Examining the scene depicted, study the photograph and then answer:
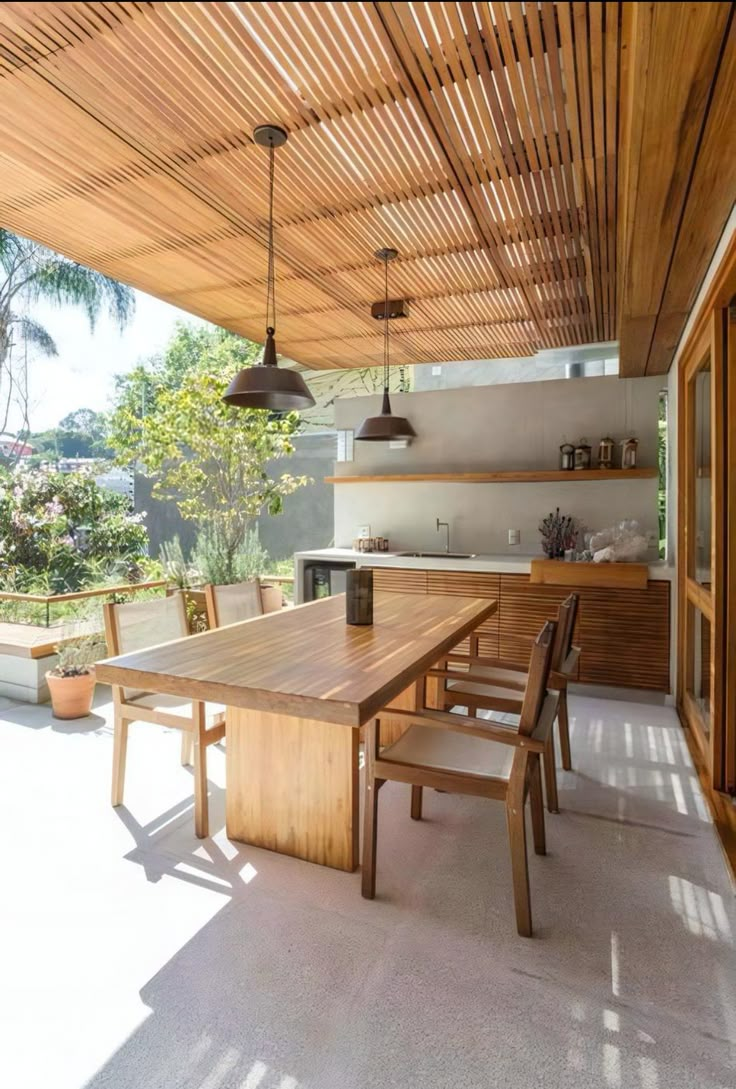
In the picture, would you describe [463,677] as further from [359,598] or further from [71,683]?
[71,683]

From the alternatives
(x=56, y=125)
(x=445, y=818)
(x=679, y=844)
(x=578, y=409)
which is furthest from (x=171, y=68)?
(x=578, y=409)

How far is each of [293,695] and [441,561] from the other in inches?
131

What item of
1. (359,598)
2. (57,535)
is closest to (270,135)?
(359,598)

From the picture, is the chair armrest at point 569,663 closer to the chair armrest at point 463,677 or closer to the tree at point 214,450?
the chair armrest at point 463,677

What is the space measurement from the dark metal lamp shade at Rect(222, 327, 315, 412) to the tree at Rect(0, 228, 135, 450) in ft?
34.8

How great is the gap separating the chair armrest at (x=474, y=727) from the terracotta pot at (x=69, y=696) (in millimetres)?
2545

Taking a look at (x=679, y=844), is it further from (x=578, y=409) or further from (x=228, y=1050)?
(x=578, y=409)

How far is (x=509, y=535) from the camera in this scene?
5.34 metres

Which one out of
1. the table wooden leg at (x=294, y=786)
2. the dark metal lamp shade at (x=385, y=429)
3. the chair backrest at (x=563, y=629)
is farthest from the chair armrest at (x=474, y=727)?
the dark metal lamp shade at (x=385, y=429)

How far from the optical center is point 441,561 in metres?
4.91

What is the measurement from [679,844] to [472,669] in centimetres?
135

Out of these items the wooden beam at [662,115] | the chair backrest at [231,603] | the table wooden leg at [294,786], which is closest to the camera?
the wooden beam at [662,115]

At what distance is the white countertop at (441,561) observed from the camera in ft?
14.2

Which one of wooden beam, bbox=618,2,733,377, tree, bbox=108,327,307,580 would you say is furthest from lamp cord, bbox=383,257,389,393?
wooden beam, bbox=618,2,733,377
